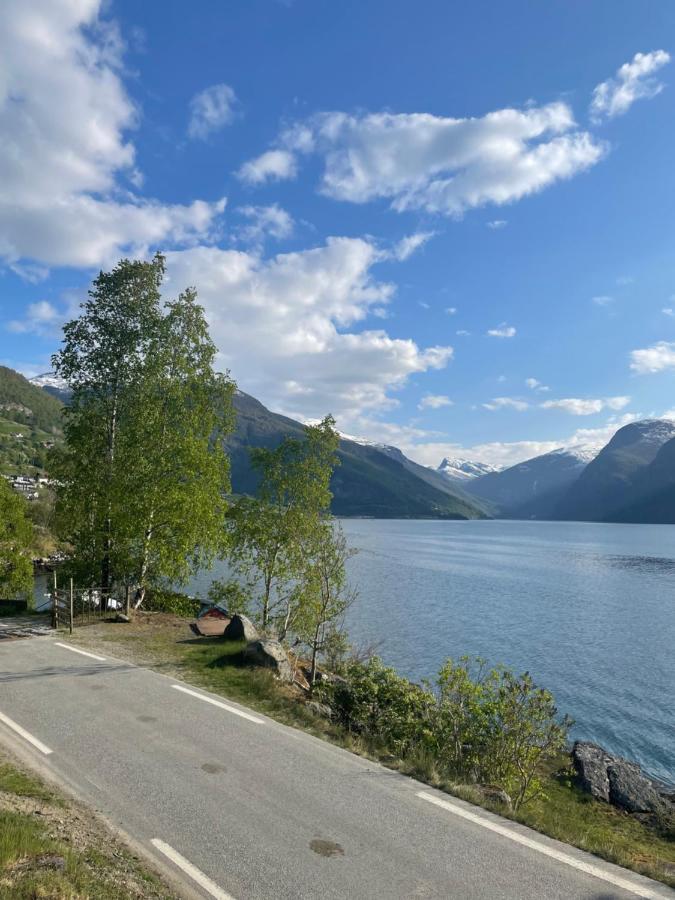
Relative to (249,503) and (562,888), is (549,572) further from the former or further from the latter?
(562,888)

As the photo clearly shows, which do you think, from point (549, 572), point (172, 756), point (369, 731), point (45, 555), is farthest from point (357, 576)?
point (172, 756)

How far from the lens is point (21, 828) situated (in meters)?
8.34

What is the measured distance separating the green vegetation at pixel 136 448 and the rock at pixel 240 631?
18.7 feet

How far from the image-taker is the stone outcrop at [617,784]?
21217mm

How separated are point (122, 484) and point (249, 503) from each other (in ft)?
23.8

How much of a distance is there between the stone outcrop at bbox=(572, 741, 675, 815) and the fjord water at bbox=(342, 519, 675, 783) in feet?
14.1

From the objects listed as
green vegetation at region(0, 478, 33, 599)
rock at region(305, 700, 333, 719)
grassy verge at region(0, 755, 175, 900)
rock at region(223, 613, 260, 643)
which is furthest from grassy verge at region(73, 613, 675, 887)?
green vegetation at region(0, 478, 33, 599)

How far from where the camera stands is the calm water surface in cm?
3384

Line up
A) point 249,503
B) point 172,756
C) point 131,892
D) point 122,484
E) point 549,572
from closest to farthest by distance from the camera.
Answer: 1. point 131,892
2. point 172,756
3. point 122,484
4. point 249,503
5. point 549,572

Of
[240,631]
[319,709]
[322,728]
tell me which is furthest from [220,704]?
[240,631]

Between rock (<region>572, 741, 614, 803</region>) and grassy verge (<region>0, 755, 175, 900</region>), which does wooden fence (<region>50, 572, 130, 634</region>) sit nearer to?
grassy verge (<region>0, 755, 175, 900</region>)

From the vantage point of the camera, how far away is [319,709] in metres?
17.2

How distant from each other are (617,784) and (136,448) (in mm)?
25476

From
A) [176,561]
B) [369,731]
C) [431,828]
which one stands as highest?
[176,561]
